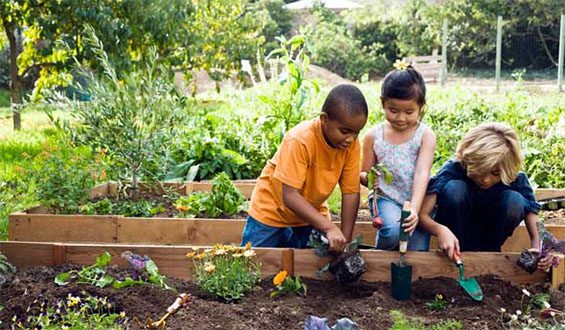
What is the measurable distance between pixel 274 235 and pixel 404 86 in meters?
1.03

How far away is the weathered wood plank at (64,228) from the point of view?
4930mm

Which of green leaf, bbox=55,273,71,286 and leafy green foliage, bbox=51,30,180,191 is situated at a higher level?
leafy green foliage, bbox=51,30,180,191

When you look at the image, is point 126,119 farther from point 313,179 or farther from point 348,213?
point 348,213

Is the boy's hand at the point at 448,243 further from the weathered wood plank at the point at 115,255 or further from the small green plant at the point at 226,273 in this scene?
the small green plant at the point at 226,273

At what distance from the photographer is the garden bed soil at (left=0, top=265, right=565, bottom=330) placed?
3.19m

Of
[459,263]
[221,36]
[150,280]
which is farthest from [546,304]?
[221,36]

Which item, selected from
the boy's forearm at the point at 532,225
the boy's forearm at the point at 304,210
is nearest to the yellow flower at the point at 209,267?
the boy's forearm at the point at 304,210

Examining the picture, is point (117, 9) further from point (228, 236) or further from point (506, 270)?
point (506, 270)

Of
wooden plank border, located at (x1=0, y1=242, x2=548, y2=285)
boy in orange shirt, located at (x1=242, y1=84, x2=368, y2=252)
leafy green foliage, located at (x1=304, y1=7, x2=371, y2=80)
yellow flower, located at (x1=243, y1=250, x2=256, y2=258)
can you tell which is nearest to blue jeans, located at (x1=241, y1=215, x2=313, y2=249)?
boy in orange shirt, located at (x1=242, y1=84, x2=368, y2=252)

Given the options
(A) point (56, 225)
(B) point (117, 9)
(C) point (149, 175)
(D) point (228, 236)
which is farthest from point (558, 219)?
(B) point (117, 9)

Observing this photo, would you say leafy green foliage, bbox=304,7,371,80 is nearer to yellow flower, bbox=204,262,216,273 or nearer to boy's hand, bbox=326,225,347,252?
boy's hand, bbox=326,225,347,252

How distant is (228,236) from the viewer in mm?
4828

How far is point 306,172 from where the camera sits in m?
3.94

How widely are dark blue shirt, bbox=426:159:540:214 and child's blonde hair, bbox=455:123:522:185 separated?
97mm
